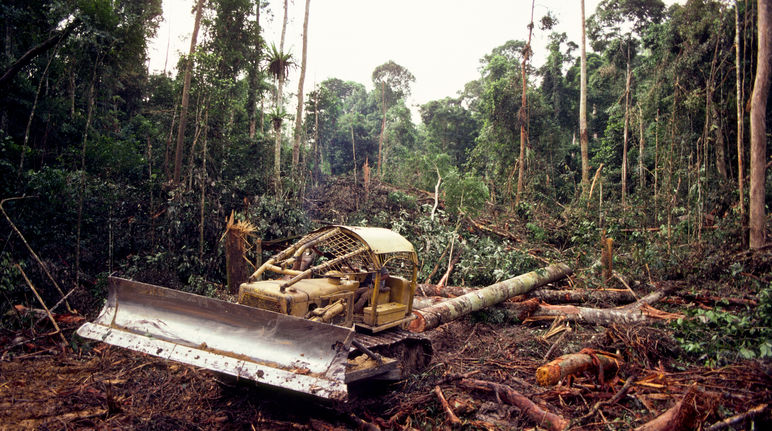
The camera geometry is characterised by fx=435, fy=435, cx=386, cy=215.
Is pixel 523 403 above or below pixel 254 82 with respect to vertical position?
below

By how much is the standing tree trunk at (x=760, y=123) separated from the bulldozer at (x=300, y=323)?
352 inches


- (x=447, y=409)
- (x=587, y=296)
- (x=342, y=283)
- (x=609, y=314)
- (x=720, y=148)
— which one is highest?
(x=720, y=148)

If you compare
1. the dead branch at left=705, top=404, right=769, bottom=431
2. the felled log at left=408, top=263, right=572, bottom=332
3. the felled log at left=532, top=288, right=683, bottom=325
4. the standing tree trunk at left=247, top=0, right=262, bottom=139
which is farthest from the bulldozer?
the standing tree trunk at left=247, top=0, right=262, bottom=139

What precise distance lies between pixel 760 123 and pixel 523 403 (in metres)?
10.3

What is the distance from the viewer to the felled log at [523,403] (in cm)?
424

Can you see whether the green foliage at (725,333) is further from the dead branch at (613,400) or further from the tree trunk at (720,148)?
the tree trunk at (720,148)

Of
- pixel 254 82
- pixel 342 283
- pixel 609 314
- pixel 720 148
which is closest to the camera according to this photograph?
pixel 342 283

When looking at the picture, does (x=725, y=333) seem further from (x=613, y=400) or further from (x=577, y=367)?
(x=613, y=400)

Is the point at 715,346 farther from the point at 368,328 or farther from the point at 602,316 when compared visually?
the point at 368,328

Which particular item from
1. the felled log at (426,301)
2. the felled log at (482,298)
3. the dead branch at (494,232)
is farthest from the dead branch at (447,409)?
the dead branch at (494,232)

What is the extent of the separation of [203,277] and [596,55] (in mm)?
33727

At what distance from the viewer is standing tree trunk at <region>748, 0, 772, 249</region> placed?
32.9ft

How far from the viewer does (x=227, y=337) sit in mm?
4402

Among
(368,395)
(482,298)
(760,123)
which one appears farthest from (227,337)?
(760,123)
